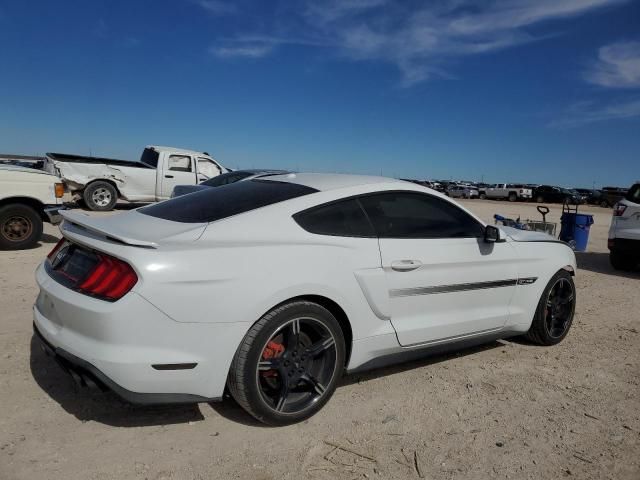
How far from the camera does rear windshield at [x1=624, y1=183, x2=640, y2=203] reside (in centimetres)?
880

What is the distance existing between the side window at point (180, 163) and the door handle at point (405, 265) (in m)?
13.1

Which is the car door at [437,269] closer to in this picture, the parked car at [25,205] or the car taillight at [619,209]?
the car taillight at [619,209]

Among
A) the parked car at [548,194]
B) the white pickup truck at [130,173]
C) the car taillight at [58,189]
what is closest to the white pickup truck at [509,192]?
the parked car at [548,194]

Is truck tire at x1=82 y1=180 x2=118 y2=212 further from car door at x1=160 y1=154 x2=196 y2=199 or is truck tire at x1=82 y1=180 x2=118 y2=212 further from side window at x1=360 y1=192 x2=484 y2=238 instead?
side window at x1=360 y1=192 x2=484 y2=238

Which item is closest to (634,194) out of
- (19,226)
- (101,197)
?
(19,226)

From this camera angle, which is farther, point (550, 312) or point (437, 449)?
point (550, 312)

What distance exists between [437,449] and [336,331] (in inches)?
34.4

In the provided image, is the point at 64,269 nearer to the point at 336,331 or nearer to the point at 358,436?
the point at 336,331

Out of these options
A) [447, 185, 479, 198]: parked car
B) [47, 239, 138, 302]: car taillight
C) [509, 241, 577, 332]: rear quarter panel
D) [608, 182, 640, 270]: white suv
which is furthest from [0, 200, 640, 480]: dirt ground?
[447, 185, 479, 198]: parked car

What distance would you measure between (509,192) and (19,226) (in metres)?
46.3

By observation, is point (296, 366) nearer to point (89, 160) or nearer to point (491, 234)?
point (491, 234)

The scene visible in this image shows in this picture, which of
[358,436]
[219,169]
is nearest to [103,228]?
[358,436]

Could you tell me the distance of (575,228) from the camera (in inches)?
437

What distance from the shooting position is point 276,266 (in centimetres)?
293
